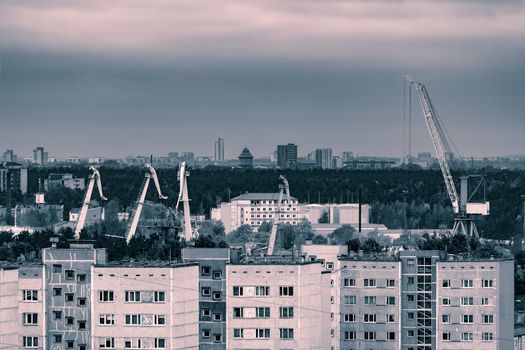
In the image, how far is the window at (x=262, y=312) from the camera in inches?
2872

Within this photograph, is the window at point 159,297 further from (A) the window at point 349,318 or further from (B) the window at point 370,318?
(B) the window at point 370,318

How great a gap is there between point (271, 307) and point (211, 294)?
3148 millimetres

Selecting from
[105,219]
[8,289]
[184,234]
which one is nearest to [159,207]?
[105,219]

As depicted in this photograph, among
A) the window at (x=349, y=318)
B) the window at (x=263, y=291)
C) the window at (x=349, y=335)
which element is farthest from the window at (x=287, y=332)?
the window at (x=349, y=318)

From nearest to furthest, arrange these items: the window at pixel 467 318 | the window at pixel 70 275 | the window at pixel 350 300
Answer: the window at pixel 70 275 → the window at pixel 467 318 → the window at pixel 350 300

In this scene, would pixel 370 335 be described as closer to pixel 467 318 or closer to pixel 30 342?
pixel 467 318

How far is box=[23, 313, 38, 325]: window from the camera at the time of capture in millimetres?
74125

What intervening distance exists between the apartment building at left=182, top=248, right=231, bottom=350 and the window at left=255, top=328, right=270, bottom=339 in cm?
171

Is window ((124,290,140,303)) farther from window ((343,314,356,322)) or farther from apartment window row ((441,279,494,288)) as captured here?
apartment window row ((441,279,494,288))

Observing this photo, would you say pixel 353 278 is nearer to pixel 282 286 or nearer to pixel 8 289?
pixel 282 286

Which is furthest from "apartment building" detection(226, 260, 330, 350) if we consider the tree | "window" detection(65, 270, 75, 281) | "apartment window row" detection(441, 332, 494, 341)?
the tree

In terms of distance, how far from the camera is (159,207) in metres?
193

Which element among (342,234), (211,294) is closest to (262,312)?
(211,294)

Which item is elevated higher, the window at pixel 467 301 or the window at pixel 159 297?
the window at pixel 159 297
